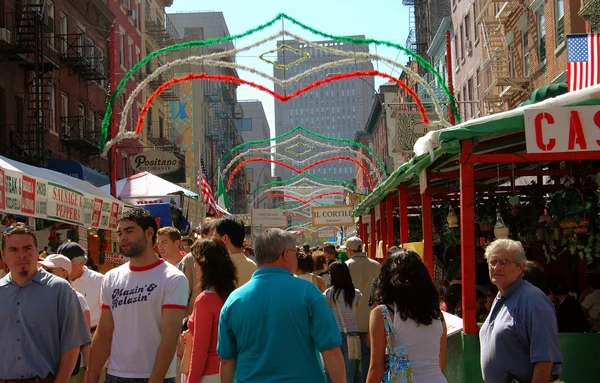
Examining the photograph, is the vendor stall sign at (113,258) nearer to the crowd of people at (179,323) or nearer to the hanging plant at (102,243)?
the hanging plant at (102,243)

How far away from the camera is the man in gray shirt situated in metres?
5.80

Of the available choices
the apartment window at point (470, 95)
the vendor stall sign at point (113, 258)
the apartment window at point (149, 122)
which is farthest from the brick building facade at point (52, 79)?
the apartment window at point (470, 95)

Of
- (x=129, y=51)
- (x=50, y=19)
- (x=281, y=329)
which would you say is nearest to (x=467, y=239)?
(x=281, y=329)

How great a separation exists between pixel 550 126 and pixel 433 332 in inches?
122

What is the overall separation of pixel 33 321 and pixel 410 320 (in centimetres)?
249

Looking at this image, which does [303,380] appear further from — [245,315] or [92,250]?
[92,250]

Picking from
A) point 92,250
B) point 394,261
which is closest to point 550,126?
point 394,261

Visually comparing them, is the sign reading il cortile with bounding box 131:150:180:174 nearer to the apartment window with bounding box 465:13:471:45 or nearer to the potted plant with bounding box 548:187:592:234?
the apartment window with bounding box 465:13:471:45

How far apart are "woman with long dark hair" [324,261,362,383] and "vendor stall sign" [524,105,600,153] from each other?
10.6 ft

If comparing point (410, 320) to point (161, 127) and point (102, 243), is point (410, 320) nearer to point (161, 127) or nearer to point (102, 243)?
point (102, 243)

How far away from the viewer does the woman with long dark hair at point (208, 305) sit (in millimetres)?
6254

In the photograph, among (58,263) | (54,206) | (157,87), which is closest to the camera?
(58,263)

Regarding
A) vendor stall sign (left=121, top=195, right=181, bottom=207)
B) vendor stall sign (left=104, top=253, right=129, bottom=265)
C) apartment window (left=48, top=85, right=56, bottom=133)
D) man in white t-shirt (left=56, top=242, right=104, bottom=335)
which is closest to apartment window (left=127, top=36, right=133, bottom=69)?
apartment window (left=48, top=85, right=56, bottom=133)

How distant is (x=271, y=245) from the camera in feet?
17.5
